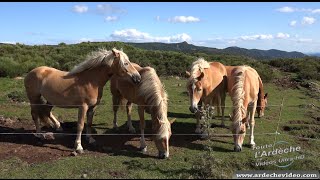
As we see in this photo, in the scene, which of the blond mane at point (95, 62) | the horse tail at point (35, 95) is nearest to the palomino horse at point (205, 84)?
the blond mane at point (95, 62)

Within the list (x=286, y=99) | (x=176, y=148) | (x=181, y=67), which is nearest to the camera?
(x=176, y=148)

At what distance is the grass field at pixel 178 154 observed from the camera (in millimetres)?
6906

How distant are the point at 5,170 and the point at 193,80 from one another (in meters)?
4.85

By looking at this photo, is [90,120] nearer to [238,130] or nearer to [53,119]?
[53,119]

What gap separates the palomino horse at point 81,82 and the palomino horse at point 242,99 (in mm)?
2438

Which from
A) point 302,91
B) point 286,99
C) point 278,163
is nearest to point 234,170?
point 278,163

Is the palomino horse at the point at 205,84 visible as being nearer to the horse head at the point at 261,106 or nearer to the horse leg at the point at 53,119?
the horse head at the point at 261,106

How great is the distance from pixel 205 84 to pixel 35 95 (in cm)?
442

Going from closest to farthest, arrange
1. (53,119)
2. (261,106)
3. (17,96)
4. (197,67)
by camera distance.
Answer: (53,119) < (197,67) < (261,106) < (17,96)

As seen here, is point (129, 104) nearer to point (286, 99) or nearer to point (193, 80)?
point (193, 80)

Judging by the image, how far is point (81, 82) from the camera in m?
8.34

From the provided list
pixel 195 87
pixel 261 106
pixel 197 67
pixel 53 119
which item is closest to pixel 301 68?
pixel 261 106

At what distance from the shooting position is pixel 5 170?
693 cm

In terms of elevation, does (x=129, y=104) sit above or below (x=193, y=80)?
below
